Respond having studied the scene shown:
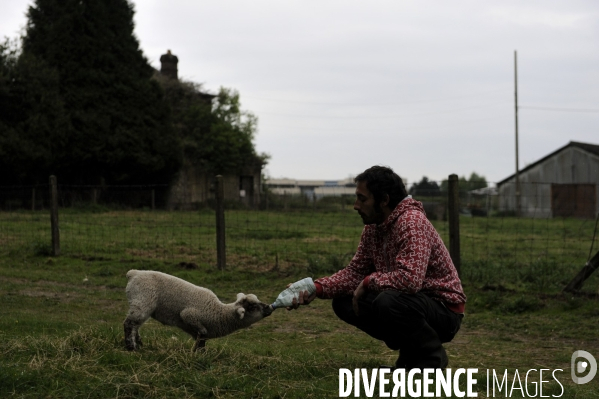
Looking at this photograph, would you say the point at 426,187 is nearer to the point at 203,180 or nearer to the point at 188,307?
the point at 188,307

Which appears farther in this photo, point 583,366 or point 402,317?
point 583,366

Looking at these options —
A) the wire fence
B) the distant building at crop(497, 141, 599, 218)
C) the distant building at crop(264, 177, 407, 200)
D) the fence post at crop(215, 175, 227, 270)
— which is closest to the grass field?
the wire fence

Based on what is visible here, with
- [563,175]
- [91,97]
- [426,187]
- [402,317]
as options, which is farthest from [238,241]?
[563,175]

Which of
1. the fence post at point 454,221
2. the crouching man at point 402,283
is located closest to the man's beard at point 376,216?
the crouching man at point 402,283

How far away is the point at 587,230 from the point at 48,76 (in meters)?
22.5

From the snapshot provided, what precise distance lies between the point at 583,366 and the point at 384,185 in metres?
2.92

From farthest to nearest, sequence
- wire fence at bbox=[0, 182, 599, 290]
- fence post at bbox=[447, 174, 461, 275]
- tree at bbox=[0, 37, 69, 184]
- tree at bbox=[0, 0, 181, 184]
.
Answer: tree at bbox=[0, 0, 181, 184] < tree at bbox=[0, 37, 69, 184] < wire fence at bbox=[0, 182, 599, 290] < fence post at bbox=[447, 174, 461, 275]

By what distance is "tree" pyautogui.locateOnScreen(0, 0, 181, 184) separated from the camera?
98.1 feet

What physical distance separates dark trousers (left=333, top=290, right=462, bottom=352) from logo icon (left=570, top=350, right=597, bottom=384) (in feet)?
4.82

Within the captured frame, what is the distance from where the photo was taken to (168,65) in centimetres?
4484

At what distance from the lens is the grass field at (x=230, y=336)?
4.87 m

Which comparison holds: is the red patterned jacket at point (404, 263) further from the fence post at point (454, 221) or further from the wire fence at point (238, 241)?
the wire fence at point (238, 241)

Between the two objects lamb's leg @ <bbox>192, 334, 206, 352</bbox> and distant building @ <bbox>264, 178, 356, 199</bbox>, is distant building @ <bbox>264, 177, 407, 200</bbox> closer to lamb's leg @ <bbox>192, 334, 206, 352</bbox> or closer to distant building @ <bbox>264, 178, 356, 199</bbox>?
distant building @ <bbox>264, 178, 356, 199</bbox>

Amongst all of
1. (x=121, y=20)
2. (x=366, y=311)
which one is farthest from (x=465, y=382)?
(x=121, y=20)
